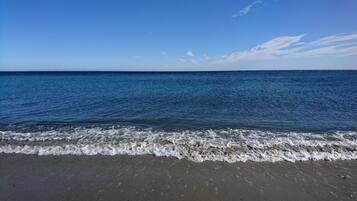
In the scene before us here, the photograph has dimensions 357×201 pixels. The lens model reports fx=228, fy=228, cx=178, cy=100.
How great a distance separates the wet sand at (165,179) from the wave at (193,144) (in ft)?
2.03

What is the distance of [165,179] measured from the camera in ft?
23.6

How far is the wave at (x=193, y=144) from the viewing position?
913 cm

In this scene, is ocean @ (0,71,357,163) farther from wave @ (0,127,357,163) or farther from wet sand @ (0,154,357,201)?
wet sand @ (0,154,357,201)

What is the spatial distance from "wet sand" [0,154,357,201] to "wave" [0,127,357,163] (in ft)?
2.03

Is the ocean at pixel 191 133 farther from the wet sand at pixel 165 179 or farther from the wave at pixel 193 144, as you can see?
the wet sand at pixel 165 179

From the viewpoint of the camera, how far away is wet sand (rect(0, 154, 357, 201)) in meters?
6.33

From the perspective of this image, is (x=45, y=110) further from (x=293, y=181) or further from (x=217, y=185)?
(x=293, y=181)

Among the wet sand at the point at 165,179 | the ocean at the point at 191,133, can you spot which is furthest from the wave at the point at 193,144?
the wet sand at the point at 165,179

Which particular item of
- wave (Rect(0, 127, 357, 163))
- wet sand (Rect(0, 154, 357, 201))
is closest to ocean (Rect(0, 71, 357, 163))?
wave (Rect(0, 127, 357, 163))

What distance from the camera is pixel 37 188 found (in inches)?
264

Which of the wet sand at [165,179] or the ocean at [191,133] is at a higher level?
the ocean at [191,133]

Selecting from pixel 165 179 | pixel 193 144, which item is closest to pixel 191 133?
pixel 193 144

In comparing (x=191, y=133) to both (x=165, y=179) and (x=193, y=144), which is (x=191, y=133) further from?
(x=165, y=179)

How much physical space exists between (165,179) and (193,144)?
3.44m
